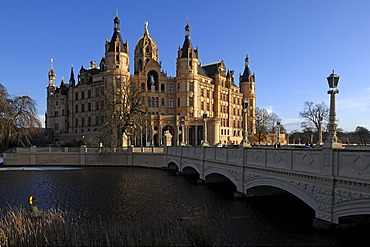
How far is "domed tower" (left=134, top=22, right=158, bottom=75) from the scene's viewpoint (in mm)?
81375

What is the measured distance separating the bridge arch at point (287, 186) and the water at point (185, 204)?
100 cm

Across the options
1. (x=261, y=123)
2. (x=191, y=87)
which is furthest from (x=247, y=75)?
(x=191, y=87)

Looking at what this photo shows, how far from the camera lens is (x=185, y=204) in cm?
1761

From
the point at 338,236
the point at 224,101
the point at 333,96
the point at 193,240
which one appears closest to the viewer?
the point at 193,240

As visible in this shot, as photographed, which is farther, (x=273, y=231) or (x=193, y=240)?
(x=273, y=231)

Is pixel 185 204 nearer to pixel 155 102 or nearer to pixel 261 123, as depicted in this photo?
pixel 155 102

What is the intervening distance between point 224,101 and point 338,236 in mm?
75554

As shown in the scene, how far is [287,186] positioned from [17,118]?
131 feet

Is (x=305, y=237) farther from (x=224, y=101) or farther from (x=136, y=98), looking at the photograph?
(x=224, y=101)

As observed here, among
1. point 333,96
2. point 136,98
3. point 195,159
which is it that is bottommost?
point 195,159

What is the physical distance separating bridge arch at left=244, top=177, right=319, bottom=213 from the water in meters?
1.00

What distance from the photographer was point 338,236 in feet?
34.8

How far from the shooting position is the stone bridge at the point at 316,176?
9.45m

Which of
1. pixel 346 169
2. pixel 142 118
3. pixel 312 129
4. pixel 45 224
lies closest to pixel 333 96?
pixel 346 169
